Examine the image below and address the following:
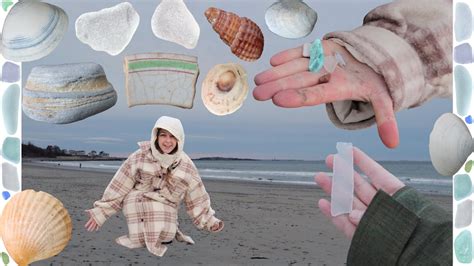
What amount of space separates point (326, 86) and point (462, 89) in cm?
32

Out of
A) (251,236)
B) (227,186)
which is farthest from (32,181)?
(251,236)

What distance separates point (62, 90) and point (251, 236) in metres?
1.67

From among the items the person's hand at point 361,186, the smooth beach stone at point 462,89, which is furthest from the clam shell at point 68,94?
the smooth beach stone at point 462,89

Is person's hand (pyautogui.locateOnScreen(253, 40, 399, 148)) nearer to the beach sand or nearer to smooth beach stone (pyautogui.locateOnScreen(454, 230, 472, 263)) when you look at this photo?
smooth beach stone (pyautogui.locateOnScreen(454, 230, 472, 263))

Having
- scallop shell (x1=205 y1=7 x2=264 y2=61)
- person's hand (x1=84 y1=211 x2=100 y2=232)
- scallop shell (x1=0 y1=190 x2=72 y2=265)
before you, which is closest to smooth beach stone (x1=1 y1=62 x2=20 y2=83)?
scallop shell (x1=0 y1=190 x2=72 y2=265)

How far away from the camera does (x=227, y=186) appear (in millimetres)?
4152

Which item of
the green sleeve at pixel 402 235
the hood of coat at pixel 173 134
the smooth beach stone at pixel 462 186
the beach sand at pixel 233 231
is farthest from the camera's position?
the beach sand at pixel 233 231

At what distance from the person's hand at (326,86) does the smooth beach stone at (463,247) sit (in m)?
0.26

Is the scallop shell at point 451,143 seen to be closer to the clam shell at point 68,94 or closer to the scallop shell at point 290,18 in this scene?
the scallop shell at point 290,18

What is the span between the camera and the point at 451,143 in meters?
1.42

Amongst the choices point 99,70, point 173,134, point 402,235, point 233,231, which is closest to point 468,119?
point 402,235

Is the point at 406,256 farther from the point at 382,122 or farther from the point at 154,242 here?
the point at 154,242

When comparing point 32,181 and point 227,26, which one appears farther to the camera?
point 32,181

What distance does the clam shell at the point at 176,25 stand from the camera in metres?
1.64
